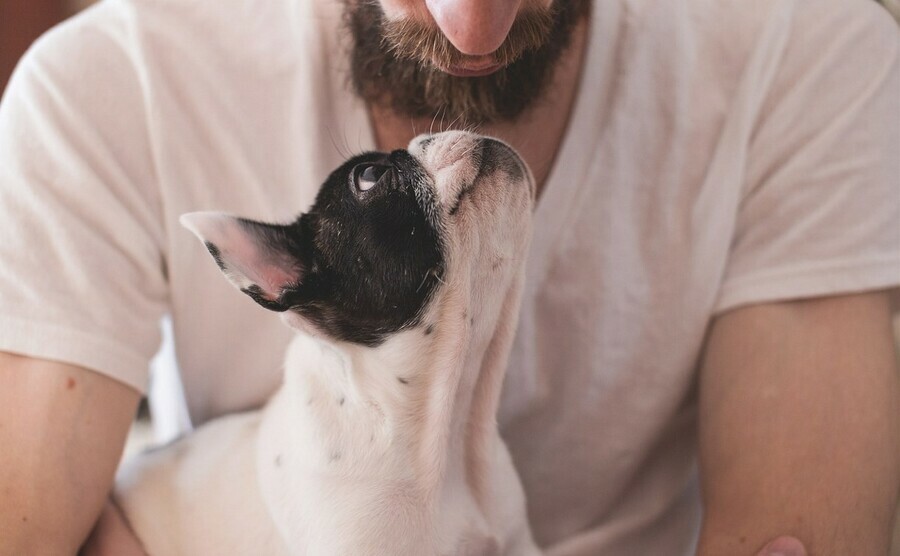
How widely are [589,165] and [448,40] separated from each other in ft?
0.84

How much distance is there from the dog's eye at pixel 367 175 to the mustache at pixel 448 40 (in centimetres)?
11

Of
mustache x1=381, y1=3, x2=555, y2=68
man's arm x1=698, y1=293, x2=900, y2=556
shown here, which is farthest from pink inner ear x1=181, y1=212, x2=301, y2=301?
man's arm x1=698, y1=293, x2=900, y2=556

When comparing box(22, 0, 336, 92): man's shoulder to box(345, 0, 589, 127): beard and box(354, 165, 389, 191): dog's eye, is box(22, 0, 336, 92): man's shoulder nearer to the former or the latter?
box(345, 0, 589, 127): beard

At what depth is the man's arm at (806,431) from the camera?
2.51 feet

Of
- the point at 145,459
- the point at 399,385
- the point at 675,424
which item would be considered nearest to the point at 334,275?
the point at 399,385

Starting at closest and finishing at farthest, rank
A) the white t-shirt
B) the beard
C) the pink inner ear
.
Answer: the pink inner ear → the beard → the white t-shirt

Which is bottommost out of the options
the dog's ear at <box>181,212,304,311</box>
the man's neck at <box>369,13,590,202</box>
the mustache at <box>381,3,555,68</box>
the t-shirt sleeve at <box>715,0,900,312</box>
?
the t-shirt sleeve at <box>715,0,900,312</box>

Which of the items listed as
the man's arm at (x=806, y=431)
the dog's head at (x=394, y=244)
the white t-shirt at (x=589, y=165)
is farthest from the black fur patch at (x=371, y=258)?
the man's arm at (x=806, y=431)

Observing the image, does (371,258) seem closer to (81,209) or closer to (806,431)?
(81,209)

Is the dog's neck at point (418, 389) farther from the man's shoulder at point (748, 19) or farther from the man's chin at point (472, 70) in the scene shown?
the man's shoulder at point (748, 19)

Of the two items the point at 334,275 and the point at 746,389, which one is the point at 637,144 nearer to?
the point at 746,389

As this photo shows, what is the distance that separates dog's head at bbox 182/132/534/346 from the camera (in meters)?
0.64

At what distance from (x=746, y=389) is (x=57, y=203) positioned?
671 millimetres

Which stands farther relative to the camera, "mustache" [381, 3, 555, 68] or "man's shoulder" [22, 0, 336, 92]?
"man's shoulder" [22, 0, 336, 92]
